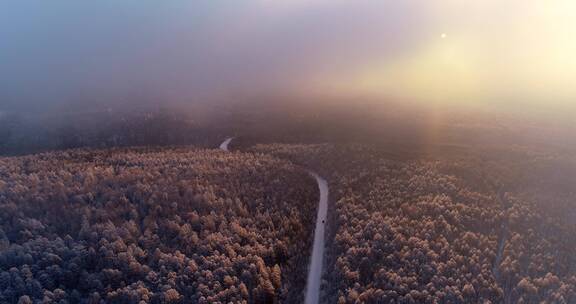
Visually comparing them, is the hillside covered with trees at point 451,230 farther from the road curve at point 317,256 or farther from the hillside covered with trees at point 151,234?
the hillside covered with trees at point 151,234

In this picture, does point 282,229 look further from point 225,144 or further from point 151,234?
point 225,144

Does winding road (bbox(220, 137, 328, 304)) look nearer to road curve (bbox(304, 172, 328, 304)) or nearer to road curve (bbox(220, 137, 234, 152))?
road curve (bbox(304, 172, 328, 304))

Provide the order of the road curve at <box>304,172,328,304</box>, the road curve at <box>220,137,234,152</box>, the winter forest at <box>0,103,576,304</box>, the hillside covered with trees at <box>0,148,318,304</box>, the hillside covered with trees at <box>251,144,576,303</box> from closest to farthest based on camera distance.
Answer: the hillside covered with trees at <box>0,148,318,304</box>
the winter forest at <box>0,103,576,304</box>
the hillside covered with trees at <box>251,144,576,303</box>
the road curve at <box>304,172,328,304</box>
the road curve at <box>220,137,234,152</box>

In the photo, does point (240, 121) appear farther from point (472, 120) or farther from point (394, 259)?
point (394, 259)

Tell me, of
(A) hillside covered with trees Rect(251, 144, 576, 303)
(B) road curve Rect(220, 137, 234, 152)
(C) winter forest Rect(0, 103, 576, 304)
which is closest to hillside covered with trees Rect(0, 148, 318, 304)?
(C) winter forest Rect(0, 103, 576, 304)

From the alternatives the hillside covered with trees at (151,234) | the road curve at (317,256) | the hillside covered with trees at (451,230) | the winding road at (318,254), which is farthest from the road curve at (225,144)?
the road curve at (317,256)

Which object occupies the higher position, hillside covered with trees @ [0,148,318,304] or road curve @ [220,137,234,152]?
road curve @ [220,137,234,152]

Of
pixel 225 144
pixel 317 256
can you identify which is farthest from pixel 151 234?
pixel 225 144

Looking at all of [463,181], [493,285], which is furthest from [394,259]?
[463,181]
